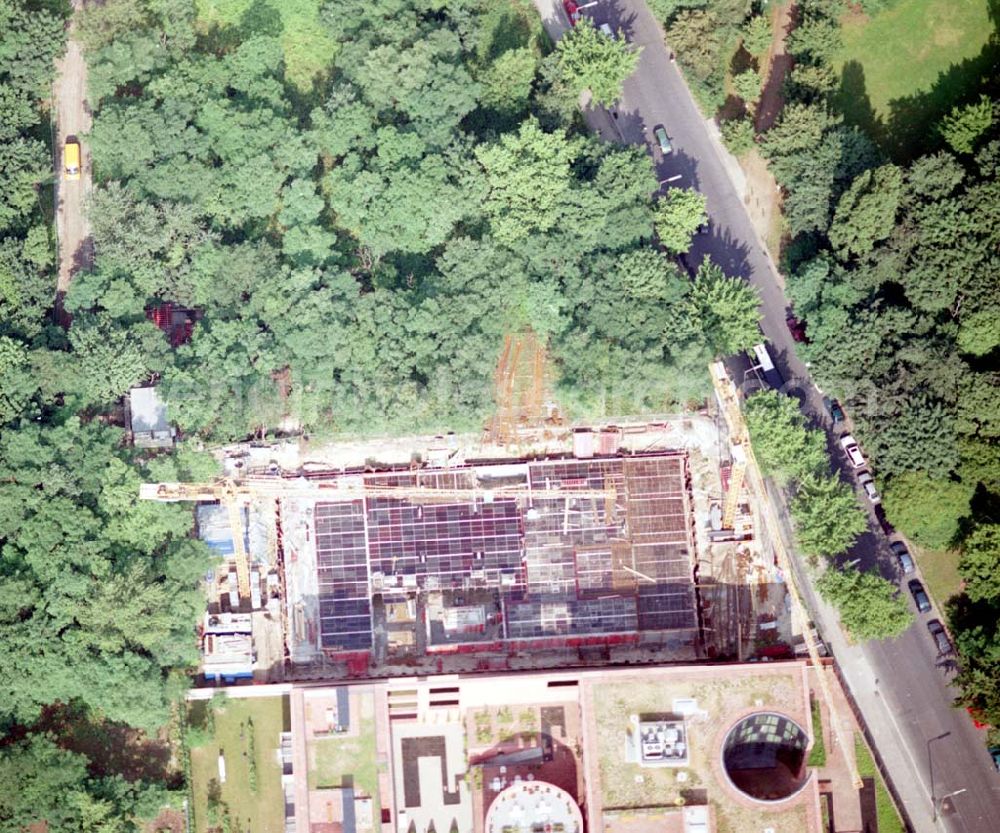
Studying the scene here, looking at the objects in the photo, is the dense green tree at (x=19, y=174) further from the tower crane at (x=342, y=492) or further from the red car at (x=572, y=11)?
the red car at (x=572, y=11)

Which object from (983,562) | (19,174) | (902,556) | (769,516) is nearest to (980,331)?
(983,562)

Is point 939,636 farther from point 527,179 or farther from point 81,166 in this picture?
point 81,166

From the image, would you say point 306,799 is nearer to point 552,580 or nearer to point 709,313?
point 552,580

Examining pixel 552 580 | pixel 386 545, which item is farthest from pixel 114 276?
pixel 552 580

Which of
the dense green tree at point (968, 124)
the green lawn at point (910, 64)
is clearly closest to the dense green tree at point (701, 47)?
the green lawn at point (910, 64)

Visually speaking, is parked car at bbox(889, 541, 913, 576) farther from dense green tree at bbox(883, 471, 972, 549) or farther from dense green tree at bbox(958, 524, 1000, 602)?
dense green tree at bbox(958, 524, 1000, 602)

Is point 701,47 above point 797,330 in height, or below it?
above

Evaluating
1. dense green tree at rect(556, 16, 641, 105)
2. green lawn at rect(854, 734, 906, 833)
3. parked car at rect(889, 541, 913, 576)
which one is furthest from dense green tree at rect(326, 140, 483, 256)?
green lawn at rect(854, 734, 906, 833)
